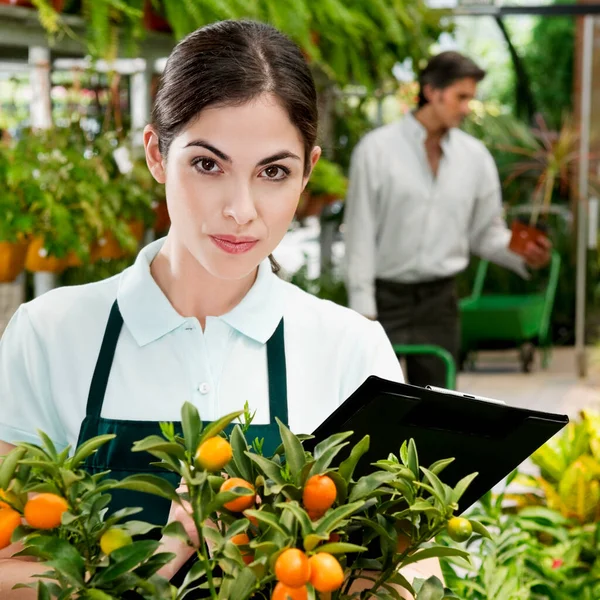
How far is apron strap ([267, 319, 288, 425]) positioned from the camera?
1.45 metres

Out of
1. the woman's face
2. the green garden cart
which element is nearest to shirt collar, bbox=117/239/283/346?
the woman's face

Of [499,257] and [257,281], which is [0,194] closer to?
[257,281]

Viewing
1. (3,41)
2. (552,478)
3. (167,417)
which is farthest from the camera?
(3,41)

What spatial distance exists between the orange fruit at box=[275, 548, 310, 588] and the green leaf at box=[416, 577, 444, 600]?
0.60 ft

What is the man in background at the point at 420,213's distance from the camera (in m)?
4.23

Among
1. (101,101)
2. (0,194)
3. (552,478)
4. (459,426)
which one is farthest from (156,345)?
(101,101)

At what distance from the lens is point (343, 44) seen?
4664 millimetres

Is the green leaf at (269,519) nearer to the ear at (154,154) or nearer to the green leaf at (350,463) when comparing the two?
the green leaf at (350,463)

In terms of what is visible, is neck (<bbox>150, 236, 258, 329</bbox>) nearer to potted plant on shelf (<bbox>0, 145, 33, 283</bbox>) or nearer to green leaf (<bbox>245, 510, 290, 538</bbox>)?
green leaf (<bbox>245, 510, 290, 538</bbox>)

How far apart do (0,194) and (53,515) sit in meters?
2.19

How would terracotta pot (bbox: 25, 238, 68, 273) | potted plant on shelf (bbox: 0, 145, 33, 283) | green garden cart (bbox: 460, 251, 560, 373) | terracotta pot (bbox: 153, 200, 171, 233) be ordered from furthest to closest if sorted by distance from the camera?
green garden cart (bbox: 460, 251, 560, 373), terracotta pot (bbox: 153, 200, 171, 233), terracotta pot (bbox: 25, 238, 68, 273), potted plant on shelf (bbox: 0, 145, 33, 283)

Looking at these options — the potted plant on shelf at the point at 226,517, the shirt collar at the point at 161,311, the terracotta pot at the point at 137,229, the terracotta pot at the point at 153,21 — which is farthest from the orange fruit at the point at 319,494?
the terracotta pot at the point at 153,21

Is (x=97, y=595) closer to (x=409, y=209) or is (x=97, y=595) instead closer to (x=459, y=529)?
(x=459, y=529)

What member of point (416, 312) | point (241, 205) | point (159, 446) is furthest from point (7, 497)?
point (416, 312)
